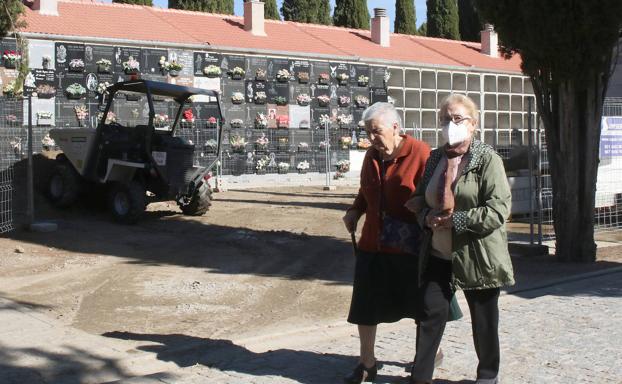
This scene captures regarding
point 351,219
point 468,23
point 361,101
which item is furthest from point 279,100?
point 468,23

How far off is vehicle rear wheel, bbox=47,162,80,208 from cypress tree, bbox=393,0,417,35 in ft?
92.5

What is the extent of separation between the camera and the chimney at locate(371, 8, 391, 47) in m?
26.8

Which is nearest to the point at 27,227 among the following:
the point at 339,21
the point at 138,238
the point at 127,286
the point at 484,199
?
the point at 138,238

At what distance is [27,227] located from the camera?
38.5 feet

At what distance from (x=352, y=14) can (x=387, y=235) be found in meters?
33.0

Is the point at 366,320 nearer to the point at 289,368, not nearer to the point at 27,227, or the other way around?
the point at 289,368

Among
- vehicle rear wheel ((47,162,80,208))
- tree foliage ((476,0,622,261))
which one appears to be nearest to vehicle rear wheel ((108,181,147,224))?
vehicle rear wheel ((47,162,80,208))

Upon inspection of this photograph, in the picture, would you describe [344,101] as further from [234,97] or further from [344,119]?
[234,97]

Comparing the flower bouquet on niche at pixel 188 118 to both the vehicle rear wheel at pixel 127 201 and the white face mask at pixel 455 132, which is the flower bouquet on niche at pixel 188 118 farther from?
the white face mask at pixel 455 132

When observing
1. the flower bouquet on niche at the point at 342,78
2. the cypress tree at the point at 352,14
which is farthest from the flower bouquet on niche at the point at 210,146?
the cypress tree at the point at 352,14

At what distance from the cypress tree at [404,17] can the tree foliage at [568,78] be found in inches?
1175

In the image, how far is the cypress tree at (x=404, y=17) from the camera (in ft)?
128

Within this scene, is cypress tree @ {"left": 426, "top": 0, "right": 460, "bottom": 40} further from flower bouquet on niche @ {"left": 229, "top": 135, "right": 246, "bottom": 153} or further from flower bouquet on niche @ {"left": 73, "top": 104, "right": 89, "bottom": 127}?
flower bouquet on niche @ {"left": 73, "top": 104, "right": 89, "bottom": 127}

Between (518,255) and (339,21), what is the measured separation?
27.8 m
